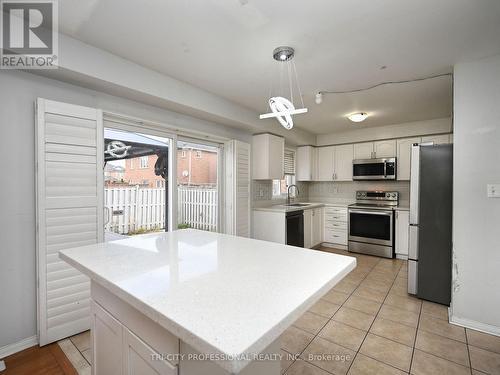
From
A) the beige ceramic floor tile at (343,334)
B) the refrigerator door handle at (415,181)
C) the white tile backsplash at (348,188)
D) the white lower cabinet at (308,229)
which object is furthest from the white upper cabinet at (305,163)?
the beige ceramic floor tile at (343,334)

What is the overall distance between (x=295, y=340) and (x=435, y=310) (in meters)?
1.60

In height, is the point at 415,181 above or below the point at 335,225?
above

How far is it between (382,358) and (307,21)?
250 centimetres

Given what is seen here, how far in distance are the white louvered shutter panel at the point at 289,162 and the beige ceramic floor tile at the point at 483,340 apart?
11.7 feet

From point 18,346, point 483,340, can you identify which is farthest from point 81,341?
point 483,340

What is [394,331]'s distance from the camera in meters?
2.14

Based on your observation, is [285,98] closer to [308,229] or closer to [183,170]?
[183,170]

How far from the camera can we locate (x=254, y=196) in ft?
13.5

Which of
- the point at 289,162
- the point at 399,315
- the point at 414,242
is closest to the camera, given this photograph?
the point at 399,315

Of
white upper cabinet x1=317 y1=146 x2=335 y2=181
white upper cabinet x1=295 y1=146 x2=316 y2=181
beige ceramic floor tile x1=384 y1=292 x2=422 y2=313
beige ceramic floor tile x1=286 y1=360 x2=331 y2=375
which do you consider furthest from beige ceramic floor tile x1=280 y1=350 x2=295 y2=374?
white upper cabinet x1=317 y1=146 x2=335 y2=181

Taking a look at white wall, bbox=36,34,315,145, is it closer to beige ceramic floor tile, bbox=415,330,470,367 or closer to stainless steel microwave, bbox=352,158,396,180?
stainless steel microwave, bbox=352,158,396,180

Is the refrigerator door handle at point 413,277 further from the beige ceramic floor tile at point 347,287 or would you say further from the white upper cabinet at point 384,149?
the white upper cabinet at point 384,149

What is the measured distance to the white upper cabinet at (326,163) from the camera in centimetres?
516

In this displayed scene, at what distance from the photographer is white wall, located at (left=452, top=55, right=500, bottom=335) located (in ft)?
6.82
